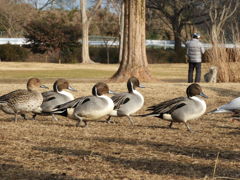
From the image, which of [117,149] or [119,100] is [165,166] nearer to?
[117,149]

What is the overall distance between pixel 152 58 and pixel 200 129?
129 ft

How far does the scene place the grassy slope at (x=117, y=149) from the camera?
6191mm

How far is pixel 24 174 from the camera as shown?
6062mm

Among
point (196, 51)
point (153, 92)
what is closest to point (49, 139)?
point (153, 92)

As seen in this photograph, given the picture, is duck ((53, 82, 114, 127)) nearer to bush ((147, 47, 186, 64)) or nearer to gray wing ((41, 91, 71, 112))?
gray wing ((41, 91, 71, 112))

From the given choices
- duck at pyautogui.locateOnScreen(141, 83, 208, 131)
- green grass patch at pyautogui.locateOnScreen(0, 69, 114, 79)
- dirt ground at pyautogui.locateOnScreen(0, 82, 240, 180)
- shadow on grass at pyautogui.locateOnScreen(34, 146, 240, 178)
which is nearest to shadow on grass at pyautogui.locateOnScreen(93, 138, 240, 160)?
dirt ground at pyautogui.locateOnScreen(0, 82, 240, 180)

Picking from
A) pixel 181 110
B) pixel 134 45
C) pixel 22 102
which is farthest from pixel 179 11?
pixel 181 110

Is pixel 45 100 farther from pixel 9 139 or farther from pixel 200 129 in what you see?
pixel 200 129

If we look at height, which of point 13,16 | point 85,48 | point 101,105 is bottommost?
point 85,48

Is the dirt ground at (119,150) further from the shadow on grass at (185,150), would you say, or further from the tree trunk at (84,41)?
the tree trunk at (84,41)

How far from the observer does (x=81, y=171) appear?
6.18 metres

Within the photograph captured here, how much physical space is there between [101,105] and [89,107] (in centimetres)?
22

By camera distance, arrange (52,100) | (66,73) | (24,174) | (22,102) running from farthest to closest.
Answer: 1. (66,73)
2. (52,100)
3. (22,102)
4. (24,174)

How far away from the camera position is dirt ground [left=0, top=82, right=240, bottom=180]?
616 cm
